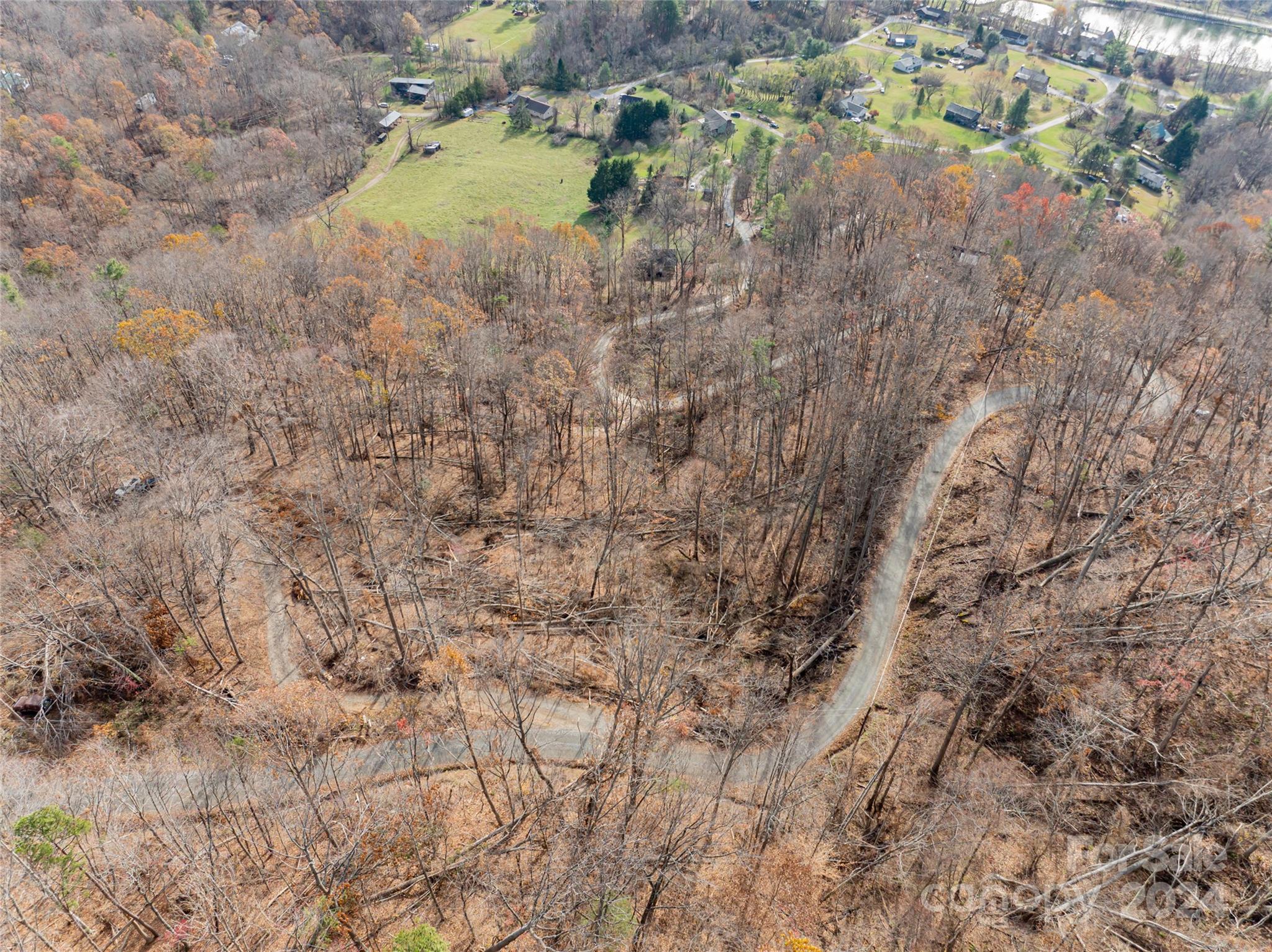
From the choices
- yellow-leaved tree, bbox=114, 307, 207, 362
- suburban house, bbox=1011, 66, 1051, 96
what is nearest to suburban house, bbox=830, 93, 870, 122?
suburban house, bbox=1011, 66, 1051, 96

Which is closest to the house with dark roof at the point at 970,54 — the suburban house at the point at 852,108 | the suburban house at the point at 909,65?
the suburban house at the point at 909,65

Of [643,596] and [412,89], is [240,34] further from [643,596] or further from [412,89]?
[643,596]

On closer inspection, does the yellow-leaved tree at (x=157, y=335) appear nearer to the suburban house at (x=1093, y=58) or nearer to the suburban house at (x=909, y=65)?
the suburban house at (x=909, y=65)

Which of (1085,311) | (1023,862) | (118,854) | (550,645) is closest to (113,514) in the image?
(118,854)

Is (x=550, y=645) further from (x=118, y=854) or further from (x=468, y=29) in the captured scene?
(x=468, y=29)

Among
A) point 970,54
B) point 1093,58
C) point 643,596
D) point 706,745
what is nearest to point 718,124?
point 970,54

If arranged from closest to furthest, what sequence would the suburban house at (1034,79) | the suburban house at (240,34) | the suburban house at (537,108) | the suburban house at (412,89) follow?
the suburban house at (537,108) < the suburban house at (412,89) < the suburban house at (240,34) < the suburban house at (1034,79)

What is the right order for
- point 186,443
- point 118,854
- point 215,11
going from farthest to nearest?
point 215,11 < point 186,443 < point 118,854
